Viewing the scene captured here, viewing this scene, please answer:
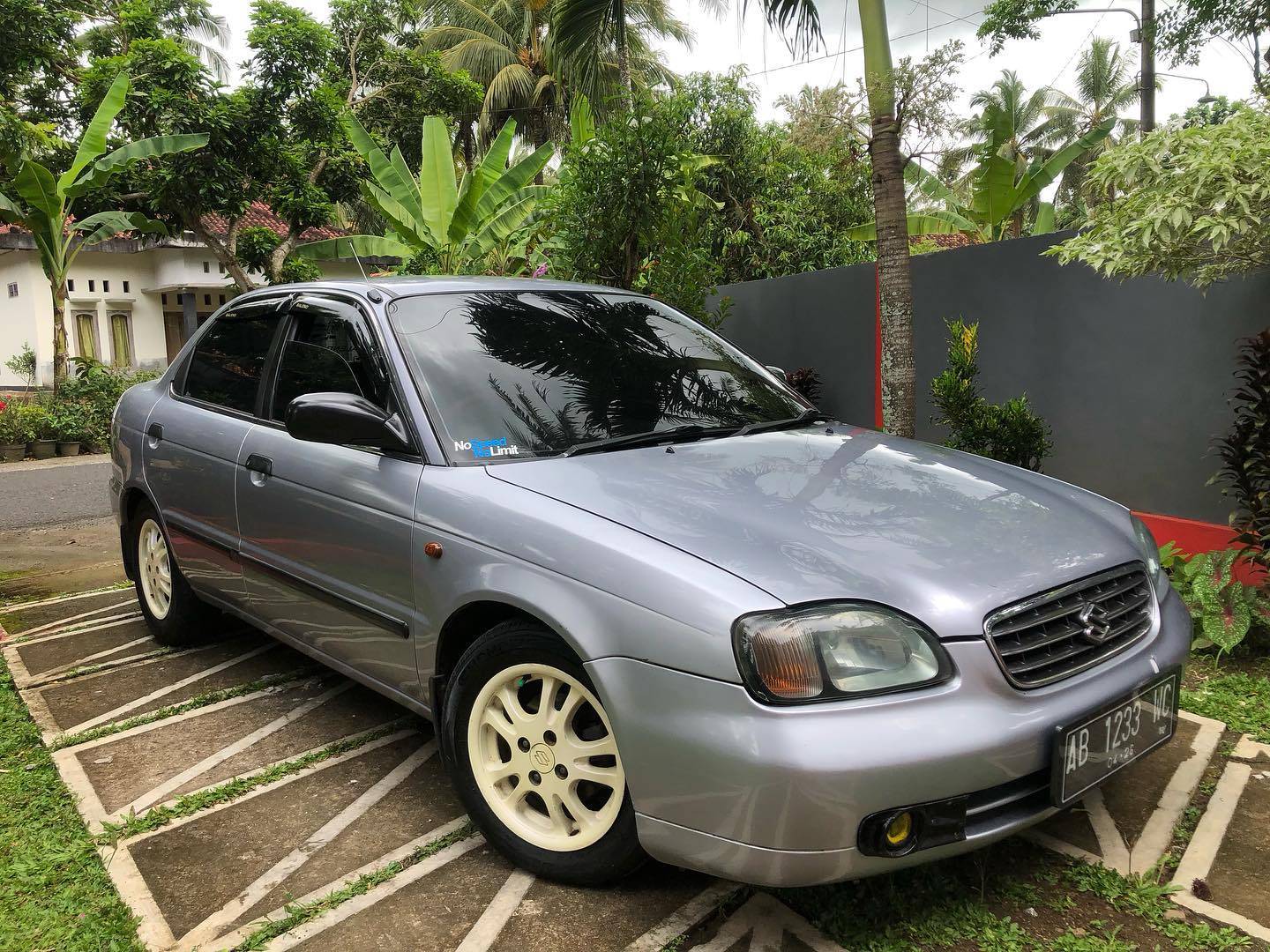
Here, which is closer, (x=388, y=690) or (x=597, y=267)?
(x=388, y=690)

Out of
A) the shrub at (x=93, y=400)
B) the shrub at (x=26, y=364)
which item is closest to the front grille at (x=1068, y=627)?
the shrub at (x=93, y=400)

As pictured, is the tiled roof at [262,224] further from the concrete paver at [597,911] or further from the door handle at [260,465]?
the concrete paver at [597,911]

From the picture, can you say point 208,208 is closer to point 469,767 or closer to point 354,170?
point 354,170

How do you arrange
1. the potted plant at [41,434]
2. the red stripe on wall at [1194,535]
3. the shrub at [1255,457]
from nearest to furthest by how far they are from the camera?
the shrub at [1255,457]
the red stripe on wall at [1194,535]
the potted plant at [41,434]

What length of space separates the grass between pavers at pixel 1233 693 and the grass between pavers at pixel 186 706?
3.63 m

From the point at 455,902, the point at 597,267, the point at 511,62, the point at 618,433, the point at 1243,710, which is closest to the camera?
the point at 455,902

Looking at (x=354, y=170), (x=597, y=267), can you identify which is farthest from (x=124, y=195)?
(x=597, y=267)

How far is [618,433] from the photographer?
10.0 feet

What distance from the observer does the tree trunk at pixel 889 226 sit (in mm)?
5785

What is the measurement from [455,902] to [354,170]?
16.1 meters

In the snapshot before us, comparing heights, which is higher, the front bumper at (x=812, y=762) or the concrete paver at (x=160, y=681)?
the front bumper at (x=812, y=762)

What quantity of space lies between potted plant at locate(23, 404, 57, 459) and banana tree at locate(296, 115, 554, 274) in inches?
211

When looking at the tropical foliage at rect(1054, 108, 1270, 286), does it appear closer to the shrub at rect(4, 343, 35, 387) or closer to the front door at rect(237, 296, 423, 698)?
the front door at rect(237, 296, 423, 698)

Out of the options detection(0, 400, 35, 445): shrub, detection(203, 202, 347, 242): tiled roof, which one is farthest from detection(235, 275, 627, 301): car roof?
detection(203, 202, 347, 242): tiled roof
